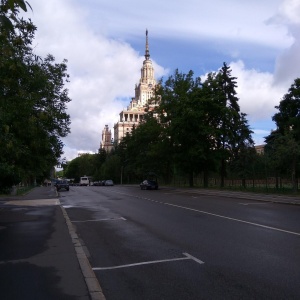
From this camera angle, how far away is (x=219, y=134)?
53812 mm

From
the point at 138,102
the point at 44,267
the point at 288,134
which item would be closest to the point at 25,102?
the point at 44,267

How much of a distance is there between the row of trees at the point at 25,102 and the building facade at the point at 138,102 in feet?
418

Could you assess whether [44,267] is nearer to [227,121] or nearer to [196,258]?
[196,258]

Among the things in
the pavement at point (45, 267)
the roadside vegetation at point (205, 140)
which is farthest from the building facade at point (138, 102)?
the pavement at point (45, 267)

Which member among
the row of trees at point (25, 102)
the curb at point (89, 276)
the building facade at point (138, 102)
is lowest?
the curb at point (89, 276)

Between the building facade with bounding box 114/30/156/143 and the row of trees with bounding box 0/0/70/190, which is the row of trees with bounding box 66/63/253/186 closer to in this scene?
the row of trees with bounding box 0/0/70/190

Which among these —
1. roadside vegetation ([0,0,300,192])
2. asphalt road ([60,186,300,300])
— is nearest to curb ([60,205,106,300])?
asphalt road ([60,186,300,300])

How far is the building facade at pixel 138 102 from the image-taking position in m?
159

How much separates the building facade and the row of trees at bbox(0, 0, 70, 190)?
12745cm

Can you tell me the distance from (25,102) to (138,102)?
540ft

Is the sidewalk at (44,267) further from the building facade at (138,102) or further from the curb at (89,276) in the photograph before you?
the building facade at (138,102)

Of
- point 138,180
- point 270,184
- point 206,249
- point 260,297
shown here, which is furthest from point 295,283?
point 138,180

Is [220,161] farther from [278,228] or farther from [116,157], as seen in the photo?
[116,157]

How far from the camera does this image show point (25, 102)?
44.2 ft
